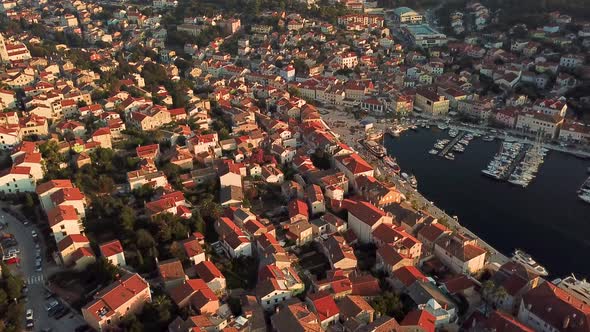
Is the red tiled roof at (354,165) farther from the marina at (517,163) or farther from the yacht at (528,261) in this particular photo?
the yacht at (528,261)

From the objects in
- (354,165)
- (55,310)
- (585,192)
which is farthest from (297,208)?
(585,192)

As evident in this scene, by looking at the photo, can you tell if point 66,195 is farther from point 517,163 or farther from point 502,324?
point 517,163

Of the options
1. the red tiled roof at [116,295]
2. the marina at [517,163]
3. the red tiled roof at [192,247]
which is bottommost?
the marina at [517,163]

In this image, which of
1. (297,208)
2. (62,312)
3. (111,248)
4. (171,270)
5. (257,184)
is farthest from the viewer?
(257,184)

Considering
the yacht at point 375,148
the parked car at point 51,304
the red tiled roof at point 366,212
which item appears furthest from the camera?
the yacht at point 375,148

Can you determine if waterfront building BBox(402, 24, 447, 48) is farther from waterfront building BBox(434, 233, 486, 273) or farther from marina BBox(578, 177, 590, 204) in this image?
waterfront building BBox(434, 233, 486, 273)

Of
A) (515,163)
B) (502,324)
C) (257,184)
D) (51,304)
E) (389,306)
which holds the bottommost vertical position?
(515,163)

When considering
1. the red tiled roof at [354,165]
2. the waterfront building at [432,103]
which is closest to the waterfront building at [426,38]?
the waterfront building at [432,103]
